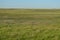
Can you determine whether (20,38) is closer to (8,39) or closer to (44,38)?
(8,39)

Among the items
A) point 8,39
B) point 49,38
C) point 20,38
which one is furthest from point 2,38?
point 49,38

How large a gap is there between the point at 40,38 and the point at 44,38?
296 mm

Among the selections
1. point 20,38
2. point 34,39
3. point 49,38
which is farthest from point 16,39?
point 49,38

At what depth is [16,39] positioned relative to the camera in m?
13.4

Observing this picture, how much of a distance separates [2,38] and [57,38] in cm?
400

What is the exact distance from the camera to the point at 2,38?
13.5 m

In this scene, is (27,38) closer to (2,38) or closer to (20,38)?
(20,38)

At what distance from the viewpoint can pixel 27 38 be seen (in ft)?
45.7

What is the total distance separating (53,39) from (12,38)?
2997 mm

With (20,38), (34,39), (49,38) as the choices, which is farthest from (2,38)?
(49,38)

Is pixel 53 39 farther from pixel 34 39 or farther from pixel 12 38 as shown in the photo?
pixel 12 38

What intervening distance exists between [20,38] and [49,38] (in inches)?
85.2

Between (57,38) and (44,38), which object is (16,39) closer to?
(44,38)

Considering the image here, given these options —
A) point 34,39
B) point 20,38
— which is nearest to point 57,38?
point 34,39
